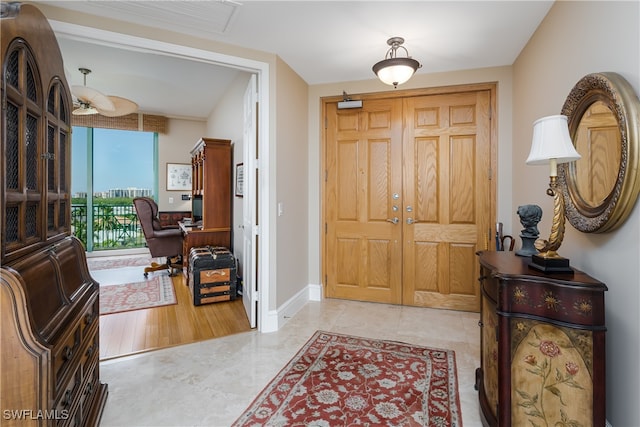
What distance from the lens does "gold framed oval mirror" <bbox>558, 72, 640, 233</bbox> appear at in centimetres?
140

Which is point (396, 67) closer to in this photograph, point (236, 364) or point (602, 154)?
point (602, 154)

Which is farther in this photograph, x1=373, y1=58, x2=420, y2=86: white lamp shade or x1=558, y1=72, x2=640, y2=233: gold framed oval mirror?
x1=373, y1=58, x2=420, y2=86: white lamp shade

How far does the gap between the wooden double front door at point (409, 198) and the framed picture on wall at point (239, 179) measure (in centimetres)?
105

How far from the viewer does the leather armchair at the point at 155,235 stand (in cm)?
494

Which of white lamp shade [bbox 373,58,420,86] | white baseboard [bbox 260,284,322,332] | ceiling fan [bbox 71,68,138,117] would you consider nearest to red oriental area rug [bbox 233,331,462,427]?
white baseboard [bbox 260,284,322,332]

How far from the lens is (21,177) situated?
129 centimetres

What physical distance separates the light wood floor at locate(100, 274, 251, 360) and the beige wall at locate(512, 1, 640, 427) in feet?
8.79

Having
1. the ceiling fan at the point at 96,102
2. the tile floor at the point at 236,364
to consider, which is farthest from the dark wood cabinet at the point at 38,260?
the ceiling fan at the point at 96,102

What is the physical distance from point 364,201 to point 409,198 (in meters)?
0.51

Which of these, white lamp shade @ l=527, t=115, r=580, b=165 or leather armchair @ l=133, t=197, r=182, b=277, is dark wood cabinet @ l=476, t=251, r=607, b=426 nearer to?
white lamp shade @ l=527, t=115, r=580, b=165

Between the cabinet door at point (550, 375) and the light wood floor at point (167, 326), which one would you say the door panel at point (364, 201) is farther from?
the cabinet door at point (550, 375)

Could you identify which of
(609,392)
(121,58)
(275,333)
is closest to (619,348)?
(609,392)

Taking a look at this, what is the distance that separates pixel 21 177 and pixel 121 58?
10.9ft

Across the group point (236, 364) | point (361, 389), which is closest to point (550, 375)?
point (361, 389)
